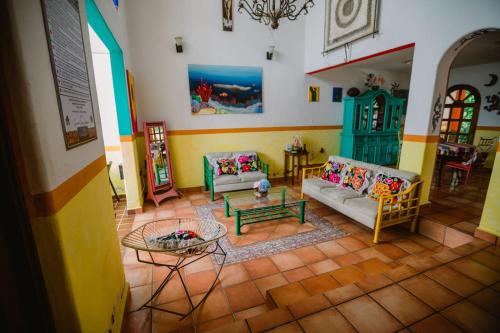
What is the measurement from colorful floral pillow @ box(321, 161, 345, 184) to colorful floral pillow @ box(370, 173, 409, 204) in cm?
60

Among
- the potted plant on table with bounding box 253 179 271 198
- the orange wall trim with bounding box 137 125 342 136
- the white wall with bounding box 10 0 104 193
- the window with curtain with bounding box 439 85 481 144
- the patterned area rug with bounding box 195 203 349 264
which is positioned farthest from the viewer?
the window with curtain with bounding box 439 85 481 144

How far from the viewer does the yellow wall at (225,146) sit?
14.5 feet

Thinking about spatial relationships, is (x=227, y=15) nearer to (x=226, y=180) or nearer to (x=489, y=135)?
(x=226, y=180)

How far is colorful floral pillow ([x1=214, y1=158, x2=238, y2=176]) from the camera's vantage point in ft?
13.8

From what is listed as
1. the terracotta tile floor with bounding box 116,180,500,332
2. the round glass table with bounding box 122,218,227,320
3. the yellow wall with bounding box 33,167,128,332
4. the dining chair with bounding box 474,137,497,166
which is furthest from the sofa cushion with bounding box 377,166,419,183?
the dining chair with bounding box 474,137,497,166

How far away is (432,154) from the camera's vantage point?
3.09 m

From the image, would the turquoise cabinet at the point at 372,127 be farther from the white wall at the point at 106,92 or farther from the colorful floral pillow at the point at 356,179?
the white wall at the point at 106,92

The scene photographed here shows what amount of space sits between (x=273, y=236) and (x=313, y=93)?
11.5 feet

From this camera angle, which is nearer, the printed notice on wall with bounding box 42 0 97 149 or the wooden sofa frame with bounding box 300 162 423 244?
the printed notice on wall with bounding box 42 0 97 149

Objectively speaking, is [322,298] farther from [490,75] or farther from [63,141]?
[490,75]

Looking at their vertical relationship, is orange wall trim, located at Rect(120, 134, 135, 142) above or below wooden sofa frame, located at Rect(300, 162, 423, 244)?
above

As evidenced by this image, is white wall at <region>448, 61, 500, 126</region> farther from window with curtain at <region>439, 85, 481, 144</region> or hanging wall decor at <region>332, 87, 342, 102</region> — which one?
hanging wall decor at <region>332, 87, 342, 102</region>

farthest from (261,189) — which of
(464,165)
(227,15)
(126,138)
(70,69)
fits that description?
(464,165)

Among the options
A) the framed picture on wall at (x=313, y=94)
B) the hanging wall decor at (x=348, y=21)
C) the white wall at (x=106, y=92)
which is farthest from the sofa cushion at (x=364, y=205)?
the white wall at (x=106, y=92)
